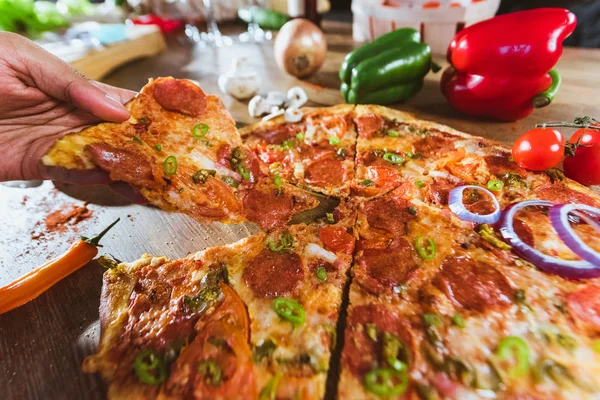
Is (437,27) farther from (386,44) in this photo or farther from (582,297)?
(582,297)

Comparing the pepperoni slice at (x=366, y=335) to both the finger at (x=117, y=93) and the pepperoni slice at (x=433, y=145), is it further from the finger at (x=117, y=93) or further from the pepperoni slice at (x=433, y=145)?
the finger at (x=117, y=93)

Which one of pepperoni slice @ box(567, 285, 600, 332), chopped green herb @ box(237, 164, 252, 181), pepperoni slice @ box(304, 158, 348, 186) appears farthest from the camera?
pepperoni slice @ box(304, 158, 348, 186)

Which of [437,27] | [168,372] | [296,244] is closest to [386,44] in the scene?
[437,27]

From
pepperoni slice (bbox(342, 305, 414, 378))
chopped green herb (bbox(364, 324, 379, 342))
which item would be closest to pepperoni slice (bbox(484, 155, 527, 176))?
pepperoni slice (bbox(342, 305, 414, 378))

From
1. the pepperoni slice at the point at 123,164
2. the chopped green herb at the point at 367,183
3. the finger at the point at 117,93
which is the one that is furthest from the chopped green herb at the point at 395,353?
the finger at the point at 117,93

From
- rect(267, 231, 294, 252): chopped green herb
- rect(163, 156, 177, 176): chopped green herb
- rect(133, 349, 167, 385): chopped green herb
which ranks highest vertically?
rect(163, 156, 177, 176): chopped green herb

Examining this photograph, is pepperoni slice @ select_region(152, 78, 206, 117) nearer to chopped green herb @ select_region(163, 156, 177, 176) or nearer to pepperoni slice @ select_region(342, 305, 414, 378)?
chopped green herb @ select_region(163, 156, 177, 176)
